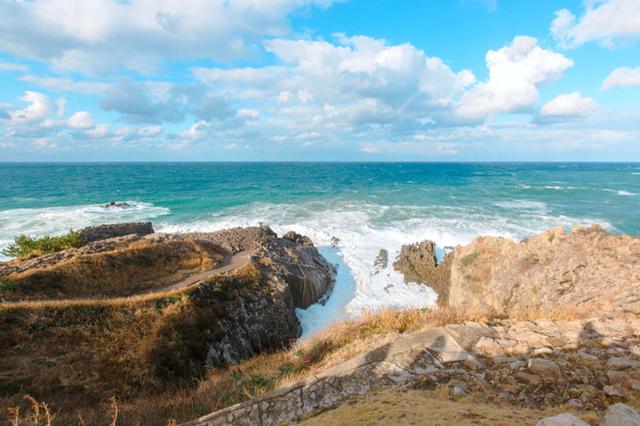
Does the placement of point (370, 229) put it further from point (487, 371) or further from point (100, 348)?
point (487, 371)

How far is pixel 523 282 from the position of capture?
13.6 metres

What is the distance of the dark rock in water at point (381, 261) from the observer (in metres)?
25.8

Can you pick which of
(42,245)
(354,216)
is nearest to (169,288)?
(42,245)

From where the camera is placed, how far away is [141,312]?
11828 mm

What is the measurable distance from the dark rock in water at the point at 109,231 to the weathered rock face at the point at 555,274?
992 inches

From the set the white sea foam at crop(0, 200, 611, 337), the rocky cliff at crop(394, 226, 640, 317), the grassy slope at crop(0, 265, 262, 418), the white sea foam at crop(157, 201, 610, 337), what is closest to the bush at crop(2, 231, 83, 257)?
the grassy slope at crop(0, 265, 262, 418)

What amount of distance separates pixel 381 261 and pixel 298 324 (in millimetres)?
11544

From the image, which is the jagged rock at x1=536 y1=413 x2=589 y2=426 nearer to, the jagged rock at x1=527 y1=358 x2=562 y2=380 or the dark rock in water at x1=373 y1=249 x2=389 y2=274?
the jagged rock at x1=527 y1=358 x2=562 y2=380

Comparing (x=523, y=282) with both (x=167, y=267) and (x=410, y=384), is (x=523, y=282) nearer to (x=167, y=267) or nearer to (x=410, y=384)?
(x=410, y=384)

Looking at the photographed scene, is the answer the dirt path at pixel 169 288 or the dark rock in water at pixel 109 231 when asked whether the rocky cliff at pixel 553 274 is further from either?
the dark rock in water at pixel 109 231

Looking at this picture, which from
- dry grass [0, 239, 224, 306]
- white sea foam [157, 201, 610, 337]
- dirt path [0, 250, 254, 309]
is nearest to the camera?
dirt path [0, 250, 254, 309]

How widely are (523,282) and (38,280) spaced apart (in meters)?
21.1

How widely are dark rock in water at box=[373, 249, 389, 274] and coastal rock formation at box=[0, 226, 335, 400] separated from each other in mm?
6199

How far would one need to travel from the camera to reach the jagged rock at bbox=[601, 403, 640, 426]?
9.71 ft
